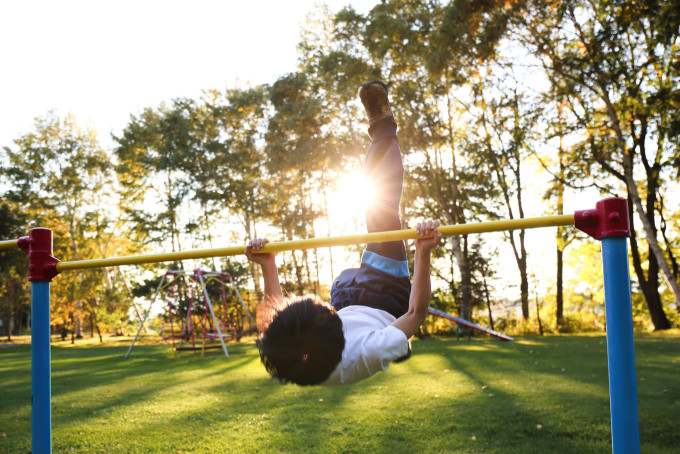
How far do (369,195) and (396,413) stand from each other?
344 centimetres

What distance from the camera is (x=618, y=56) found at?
34.2 feet

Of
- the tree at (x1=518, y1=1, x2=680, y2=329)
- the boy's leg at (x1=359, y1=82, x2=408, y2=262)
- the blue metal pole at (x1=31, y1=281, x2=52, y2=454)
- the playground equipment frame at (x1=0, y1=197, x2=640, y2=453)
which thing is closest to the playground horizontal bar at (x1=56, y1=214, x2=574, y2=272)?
the playground equipment frame at (x1=0, y1=197, x2=640, y2=453)

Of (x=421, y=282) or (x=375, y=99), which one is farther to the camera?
(x=375, y=99)

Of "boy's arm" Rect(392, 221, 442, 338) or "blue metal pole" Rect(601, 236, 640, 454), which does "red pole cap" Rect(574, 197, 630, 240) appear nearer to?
"blue metal pole" Rect(601, 236, 640, 454)

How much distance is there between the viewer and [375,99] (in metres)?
2.84

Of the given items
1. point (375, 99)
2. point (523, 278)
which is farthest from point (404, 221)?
point (375, 99)

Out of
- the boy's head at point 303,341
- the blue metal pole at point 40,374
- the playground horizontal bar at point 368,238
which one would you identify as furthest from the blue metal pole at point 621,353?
the blue metal pole at point 40,374

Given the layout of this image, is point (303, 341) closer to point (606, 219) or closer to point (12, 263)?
point (606, 219)

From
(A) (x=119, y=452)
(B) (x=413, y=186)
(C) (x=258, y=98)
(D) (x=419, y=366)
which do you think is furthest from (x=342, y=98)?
(A) (x=119, y=452)

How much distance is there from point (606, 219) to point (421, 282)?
84 cm

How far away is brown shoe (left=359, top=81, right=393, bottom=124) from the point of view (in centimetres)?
282

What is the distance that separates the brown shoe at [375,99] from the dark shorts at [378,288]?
2.65 ft

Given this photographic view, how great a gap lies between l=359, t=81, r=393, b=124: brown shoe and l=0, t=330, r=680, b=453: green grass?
9.63 feet

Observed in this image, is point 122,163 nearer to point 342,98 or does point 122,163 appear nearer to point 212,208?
point 212,208
